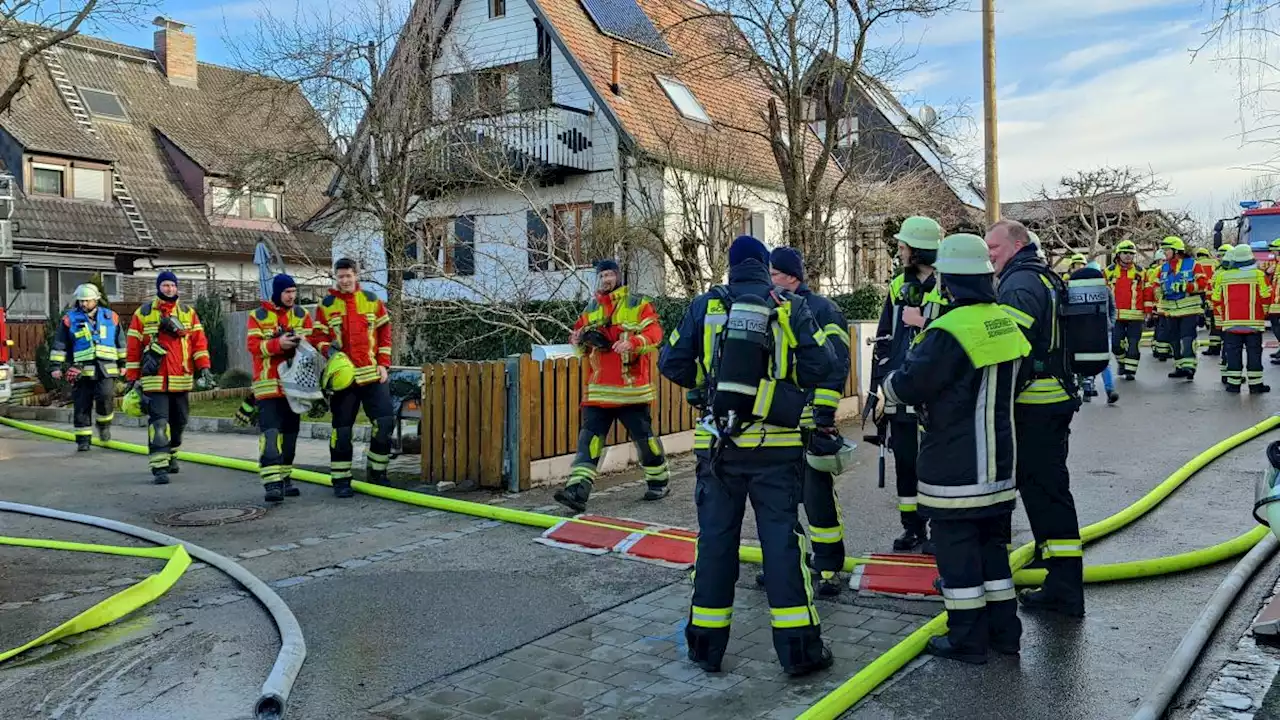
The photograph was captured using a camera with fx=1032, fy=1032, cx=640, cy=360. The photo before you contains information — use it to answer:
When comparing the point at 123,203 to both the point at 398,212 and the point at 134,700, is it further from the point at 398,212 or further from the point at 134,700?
the point at 134,700

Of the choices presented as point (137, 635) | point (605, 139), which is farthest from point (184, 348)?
point (605, 139)

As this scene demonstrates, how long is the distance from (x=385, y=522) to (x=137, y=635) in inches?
105

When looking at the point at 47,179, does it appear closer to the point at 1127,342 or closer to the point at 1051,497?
the point at 1127,342

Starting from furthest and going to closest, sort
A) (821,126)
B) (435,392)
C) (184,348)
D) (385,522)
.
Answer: (821,126), (184,348), (435,392), (385,522)

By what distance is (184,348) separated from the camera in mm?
9750

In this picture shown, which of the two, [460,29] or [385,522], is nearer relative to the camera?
[385,522]

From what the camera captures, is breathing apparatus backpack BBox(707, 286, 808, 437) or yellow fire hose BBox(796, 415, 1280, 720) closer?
yellow fire hose BBox(796, 415, 1280, 720)

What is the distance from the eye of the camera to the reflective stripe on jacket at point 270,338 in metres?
8.44

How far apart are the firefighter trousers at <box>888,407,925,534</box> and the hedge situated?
302 inches

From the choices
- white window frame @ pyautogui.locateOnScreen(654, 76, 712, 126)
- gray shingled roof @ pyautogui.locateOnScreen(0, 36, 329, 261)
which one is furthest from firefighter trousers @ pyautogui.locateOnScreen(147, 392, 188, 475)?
white window frame @ pyautogui.locateOnScreen(654, 76, 712, 126)

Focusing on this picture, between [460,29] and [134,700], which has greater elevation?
[460,29]

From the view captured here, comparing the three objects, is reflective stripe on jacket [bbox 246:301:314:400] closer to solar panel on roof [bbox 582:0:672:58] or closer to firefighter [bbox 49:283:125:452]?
firefighter [bbox 49:283:125:452]

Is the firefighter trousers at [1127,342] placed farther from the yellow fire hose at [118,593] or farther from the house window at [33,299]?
the house window at [33,299]

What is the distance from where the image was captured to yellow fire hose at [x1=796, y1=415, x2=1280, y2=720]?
3.89 m
